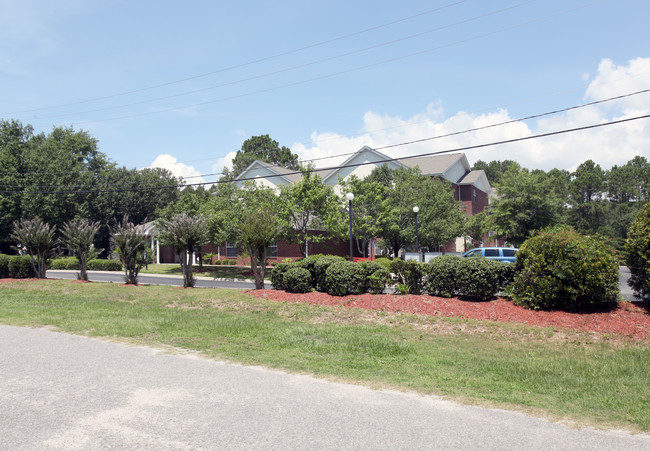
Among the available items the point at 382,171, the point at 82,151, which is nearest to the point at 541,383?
the point at 382,171

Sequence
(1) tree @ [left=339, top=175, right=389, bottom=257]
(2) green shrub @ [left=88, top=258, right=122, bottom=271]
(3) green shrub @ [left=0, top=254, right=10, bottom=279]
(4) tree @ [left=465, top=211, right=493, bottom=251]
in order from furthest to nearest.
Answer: (4) tree @ [left=465, top=211, right=493, bottom=251]
(2) green shrub @ [left=88, top=258, right=122, bottom=271]
(1) tree @ [left=339, top=175, right=389, bottom=257]
(3) green shrub @ [left=0, top=254, right=10, bottom=279]

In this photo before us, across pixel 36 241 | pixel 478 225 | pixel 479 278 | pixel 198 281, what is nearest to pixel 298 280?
pixel 479 278

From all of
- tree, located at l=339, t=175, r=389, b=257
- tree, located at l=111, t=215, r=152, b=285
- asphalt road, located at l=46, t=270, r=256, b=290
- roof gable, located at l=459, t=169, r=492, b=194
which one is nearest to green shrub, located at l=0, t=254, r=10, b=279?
asphalt road, located at l=46, t=270, r=256, b=290

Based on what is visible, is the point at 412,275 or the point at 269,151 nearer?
the point at 412,275

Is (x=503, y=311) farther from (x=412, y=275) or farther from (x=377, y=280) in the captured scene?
(x=377, y=280)

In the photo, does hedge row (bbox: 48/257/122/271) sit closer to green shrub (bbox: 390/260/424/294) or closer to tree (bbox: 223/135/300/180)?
green shrub (bbox: 390/260/424/294)

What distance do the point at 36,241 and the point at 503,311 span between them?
72.4ft

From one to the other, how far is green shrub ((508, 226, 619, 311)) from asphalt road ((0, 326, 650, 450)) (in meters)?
6.43

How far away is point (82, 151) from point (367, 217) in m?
60.1

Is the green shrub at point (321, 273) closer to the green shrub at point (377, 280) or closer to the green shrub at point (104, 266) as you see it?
the green shrub at point (377, 280)

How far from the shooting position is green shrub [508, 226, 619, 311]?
1063cm

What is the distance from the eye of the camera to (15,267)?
23719 millimetres

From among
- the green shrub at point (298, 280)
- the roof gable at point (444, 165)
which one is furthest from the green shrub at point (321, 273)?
the roof gable at point (444, 165)

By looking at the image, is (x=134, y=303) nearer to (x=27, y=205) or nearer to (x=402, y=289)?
(x=402, y=289)
